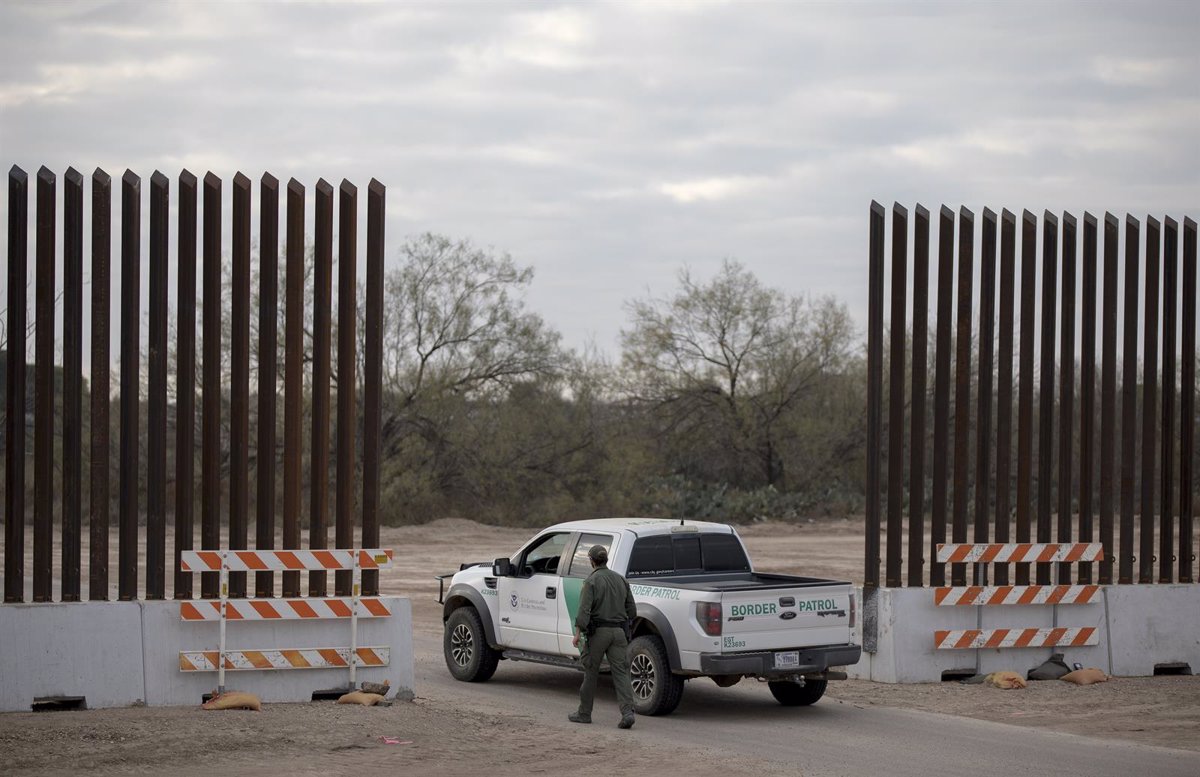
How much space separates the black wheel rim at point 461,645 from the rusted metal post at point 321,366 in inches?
98.0

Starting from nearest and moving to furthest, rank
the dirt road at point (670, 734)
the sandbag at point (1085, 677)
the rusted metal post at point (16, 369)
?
the dirt road at point (670, 734) → the rusted metal post at point (16, 369) → the sandbag at point (1085, 677)

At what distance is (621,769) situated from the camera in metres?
10.2

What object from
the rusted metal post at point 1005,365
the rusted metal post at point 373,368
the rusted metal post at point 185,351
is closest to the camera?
the rusted metal post at point 185,351

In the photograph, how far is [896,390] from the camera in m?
16.3

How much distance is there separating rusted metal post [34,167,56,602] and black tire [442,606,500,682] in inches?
178

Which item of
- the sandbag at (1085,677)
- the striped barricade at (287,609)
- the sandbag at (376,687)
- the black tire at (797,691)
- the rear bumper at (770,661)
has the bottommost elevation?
the sandbag at (1085,677)

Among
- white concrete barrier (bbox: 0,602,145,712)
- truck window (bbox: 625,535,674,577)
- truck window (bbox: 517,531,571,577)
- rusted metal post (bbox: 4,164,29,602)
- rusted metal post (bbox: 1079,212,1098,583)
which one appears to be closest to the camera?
white concrete barrier (bbox: 0,602,145,712)

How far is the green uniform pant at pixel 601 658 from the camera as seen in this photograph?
40.5ft

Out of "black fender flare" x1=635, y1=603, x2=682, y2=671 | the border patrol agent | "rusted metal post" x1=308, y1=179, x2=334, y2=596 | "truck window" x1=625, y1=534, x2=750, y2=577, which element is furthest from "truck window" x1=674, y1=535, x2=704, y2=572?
"rusted metal post" x1=308, y1=179, x2=334, y2=596

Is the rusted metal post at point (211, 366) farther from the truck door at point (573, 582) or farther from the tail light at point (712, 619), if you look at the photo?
the tail light at point (712, 619)

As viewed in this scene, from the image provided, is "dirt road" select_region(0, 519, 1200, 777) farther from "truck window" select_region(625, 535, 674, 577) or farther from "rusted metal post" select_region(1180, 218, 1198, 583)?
"rusted metal post" select_region(1180, 218, 1198, 583)

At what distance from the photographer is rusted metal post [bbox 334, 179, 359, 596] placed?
1348 centimetres

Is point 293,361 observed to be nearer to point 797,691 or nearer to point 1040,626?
point 797,691

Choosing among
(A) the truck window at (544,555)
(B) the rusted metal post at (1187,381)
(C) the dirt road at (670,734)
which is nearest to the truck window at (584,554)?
(A) the truck window at (544,555)
